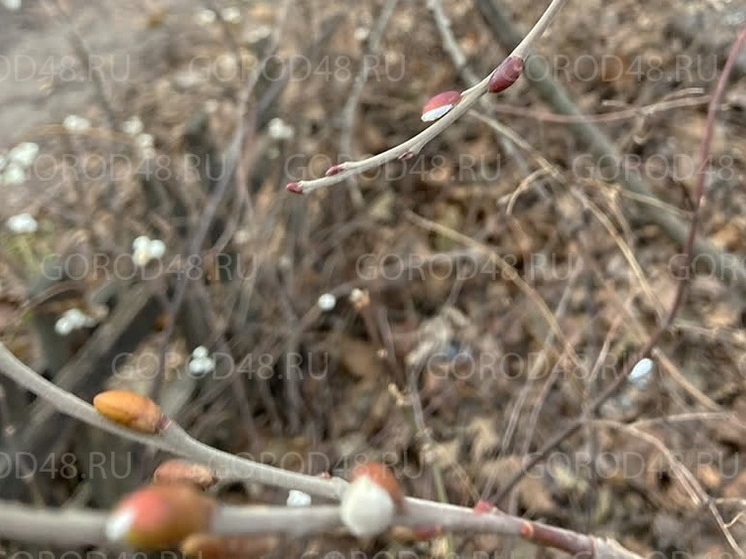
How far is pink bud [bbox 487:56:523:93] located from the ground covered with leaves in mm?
946

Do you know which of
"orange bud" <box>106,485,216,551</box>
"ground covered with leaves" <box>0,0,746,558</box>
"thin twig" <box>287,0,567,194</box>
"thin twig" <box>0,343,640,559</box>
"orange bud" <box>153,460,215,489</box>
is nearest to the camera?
"orange bud" <box>106,485,216,551</box>

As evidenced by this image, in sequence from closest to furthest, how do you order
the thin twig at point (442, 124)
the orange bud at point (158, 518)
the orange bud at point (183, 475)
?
the orange bud at point (158, 518) → the orange bud at point (183, 475) → the thin twig at point (442, 124)

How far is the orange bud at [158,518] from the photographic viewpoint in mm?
351

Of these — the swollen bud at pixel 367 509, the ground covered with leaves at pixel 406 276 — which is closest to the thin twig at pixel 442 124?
the swollen bud at pixel 367 509

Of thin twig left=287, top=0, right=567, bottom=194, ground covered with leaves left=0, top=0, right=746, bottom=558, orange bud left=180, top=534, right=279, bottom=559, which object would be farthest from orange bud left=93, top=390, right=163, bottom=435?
ground covered with leaves left=0, top=0, right=746, bottom=558

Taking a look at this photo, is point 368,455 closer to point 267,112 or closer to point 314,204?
point 314,204

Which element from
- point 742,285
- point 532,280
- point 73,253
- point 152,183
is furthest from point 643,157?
point 73,253

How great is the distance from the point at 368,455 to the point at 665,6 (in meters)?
2.06

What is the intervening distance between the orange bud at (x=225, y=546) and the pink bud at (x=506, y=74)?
48cm

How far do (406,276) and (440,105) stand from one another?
188 cm

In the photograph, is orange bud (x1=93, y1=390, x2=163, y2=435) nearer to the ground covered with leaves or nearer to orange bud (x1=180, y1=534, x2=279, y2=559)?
orange bud (x1=180, y1=534, x2=279, y2=559)

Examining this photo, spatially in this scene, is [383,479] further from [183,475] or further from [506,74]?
[506,74]

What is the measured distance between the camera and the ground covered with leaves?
6.36 feet

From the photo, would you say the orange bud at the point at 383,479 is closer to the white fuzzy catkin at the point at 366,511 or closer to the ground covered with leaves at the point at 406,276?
the white fuzzy catkin at the point at 366,511
